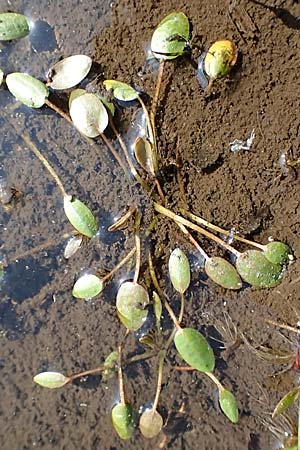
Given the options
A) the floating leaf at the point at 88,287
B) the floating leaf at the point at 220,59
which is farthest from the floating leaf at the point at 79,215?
the floating leaf at the point at 220,59

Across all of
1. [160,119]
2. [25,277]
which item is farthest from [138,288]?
[160,119]

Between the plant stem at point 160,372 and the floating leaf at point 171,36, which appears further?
the plant stem at point 160,372

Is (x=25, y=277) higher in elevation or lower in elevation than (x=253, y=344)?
higher

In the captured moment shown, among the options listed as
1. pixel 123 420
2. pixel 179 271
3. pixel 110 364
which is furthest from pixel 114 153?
pixel 123 420

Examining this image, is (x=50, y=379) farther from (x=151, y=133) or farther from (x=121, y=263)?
(x=151, y=133)

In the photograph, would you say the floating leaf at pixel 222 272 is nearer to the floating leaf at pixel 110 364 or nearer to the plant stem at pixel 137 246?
the plant stem at pixel 137 246

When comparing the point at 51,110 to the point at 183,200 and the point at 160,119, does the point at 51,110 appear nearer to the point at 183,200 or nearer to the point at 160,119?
the point at 160,119

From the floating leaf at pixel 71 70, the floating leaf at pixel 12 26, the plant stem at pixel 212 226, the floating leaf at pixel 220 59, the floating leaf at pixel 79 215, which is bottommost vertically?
the plant stem at pixel 212 226

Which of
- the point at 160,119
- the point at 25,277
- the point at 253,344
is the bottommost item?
the point at 253,344

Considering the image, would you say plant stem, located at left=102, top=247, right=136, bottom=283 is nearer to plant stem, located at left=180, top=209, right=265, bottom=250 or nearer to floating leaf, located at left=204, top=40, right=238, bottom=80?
plant stem, located at left=180, top=209, right=265, bottom=250
